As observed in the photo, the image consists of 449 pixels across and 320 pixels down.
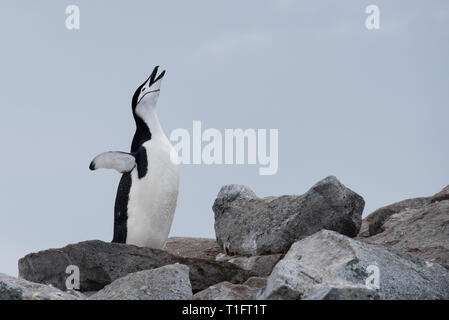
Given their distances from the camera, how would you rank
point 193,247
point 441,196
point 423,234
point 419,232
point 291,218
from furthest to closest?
1. point 193,247
2. point 441,196
3. point 291,218
4. point 419,232
5. point 423,234

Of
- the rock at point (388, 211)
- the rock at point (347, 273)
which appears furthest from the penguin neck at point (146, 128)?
the rock at point (347, 273)

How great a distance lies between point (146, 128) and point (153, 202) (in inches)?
41.6

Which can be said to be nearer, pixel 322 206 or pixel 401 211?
pixel 322 206

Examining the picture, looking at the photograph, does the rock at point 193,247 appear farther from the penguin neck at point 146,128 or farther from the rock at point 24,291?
the rock at point 24,291

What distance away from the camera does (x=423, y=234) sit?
31.0ft

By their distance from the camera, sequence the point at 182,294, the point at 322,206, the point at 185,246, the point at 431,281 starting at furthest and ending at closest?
the point at 185,246
the point at 322,206
the point at 431,281
the point at 182,294

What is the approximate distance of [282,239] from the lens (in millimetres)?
9820

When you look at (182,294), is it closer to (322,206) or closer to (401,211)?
(322,206)

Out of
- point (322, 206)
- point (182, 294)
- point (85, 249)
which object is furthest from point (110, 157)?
point (182, 294)

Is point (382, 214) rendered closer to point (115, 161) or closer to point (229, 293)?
point (115, 161)

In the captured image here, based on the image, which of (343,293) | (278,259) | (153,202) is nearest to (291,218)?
(278,259)
